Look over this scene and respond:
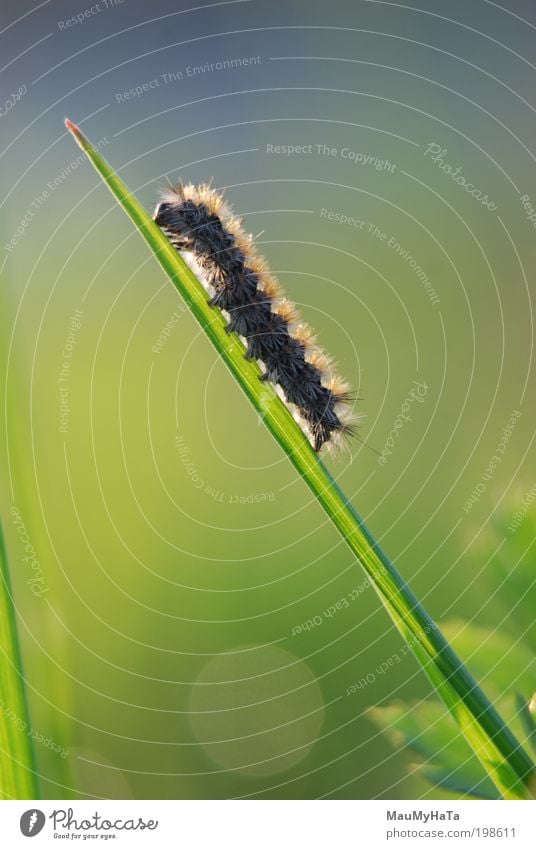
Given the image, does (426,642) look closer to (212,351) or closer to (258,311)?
(258,311)

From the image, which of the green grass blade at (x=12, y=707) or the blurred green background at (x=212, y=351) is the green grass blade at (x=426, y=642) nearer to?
the green grass blade at (x=12, y=707)

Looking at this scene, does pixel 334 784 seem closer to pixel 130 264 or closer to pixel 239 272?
pixel 239 272

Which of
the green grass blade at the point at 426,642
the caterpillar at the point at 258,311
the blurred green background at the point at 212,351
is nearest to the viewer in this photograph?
the green grass blade at the point at 426,642

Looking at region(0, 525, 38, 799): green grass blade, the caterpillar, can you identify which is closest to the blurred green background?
the caterpillar

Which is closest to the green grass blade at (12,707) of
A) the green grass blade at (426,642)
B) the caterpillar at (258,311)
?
the green grass blade at (426,642)

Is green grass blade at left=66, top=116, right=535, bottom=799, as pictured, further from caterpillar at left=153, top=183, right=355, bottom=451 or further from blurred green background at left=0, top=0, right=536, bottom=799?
blurred green background at left=0, top=0, right=536, bottom=799

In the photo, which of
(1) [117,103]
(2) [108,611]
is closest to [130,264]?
(1) [117,103]

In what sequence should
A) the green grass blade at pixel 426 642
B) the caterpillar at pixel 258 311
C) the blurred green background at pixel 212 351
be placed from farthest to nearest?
the blurred green background at pixel 212 351, the caterpillar at pixel 258 311, the green grass blade at pixel 426 642
